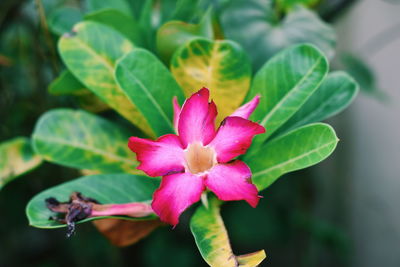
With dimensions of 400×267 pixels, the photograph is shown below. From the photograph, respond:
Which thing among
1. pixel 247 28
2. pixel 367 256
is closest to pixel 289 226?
pixel 367 256

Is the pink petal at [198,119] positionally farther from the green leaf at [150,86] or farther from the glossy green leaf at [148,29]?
the glossy green leaf at [148,29]

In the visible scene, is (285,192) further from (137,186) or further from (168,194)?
(168,194)

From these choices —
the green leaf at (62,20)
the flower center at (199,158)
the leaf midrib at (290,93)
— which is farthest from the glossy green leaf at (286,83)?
the green leaf at (62,20)

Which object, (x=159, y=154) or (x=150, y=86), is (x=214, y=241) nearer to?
(x=159, y=154)

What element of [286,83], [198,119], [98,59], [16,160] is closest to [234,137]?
[198,119]

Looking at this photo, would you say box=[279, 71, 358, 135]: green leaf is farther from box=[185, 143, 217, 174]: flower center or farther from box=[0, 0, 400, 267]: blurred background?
box=[0, 0, 400, 267]: blurred background

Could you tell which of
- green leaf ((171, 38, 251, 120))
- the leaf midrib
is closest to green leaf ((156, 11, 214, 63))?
green leaf ((171, 38, 251, 120))
